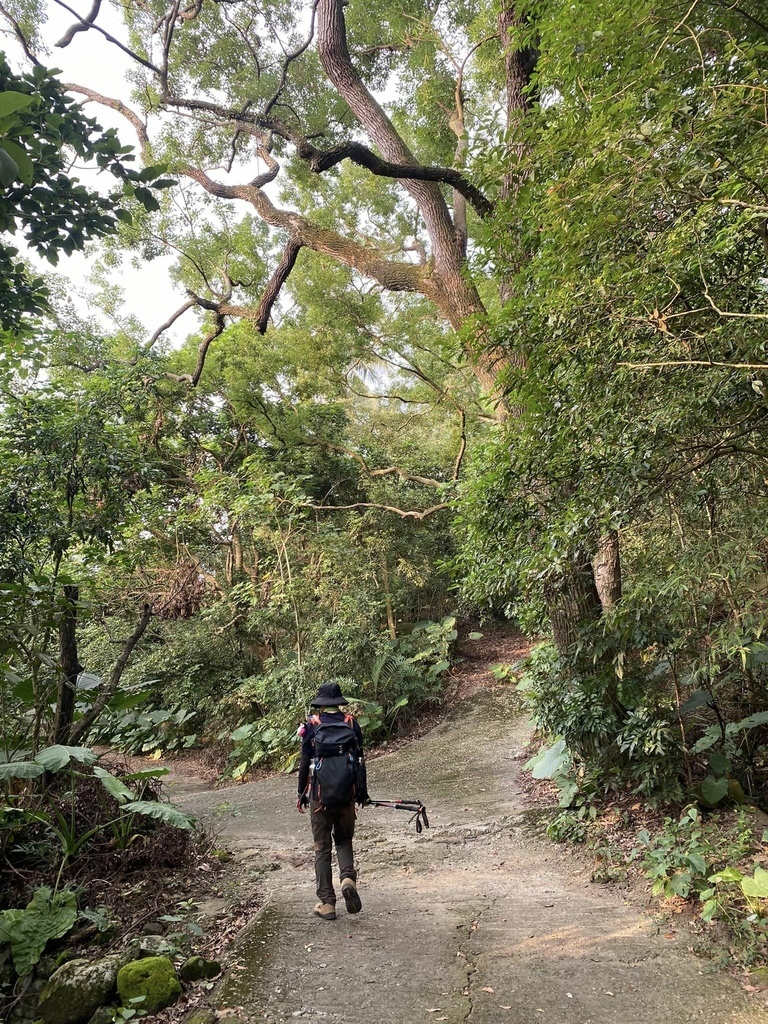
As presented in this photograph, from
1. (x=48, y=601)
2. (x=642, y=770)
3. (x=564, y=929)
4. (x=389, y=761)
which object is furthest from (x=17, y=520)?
(x=389, y=761)

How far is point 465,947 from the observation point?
3.45 meters

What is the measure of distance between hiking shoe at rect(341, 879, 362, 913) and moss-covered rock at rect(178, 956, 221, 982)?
87 centimetres

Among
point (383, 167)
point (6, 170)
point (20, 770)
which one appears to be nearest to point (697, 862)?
point (20, 770)

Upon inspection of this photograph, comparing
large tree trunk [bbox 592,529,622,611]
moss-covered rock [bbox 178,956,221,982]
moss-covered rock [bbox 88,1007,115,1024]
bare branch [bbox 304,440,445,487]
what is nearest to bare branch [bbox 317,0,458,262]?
large tree trunk [bbox 592,529,622,611]

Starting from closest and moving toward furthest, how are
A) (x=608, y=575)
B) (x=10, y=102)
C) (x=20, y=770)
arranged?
(x=10, y=102) < (x=20, y=770) < (x=608, y=575)

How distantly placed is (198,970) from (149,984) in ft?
0.97

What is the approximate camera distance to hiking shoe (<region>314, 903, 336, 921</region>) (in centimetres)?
383

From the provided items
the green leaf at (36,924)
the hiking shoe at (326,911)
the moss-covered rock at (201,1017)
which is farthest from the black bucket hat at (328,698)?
the green leaf at (36,924)

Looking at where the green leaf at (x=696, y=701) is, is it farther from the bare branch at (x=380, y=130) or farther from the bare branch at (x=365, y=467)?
the bare branch at (x=365, y=467)

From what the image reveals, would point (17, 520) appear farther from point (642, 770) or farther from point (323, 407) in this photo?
point (323, 407)

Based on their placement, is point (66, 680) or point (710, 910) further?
point (66, 680)

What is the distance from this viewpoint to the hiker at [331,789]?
386cm

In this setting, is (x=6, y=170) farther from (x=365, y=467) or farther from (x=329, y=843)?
(x=365, y=467)

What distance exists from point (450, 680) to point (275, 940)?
28.1ft
